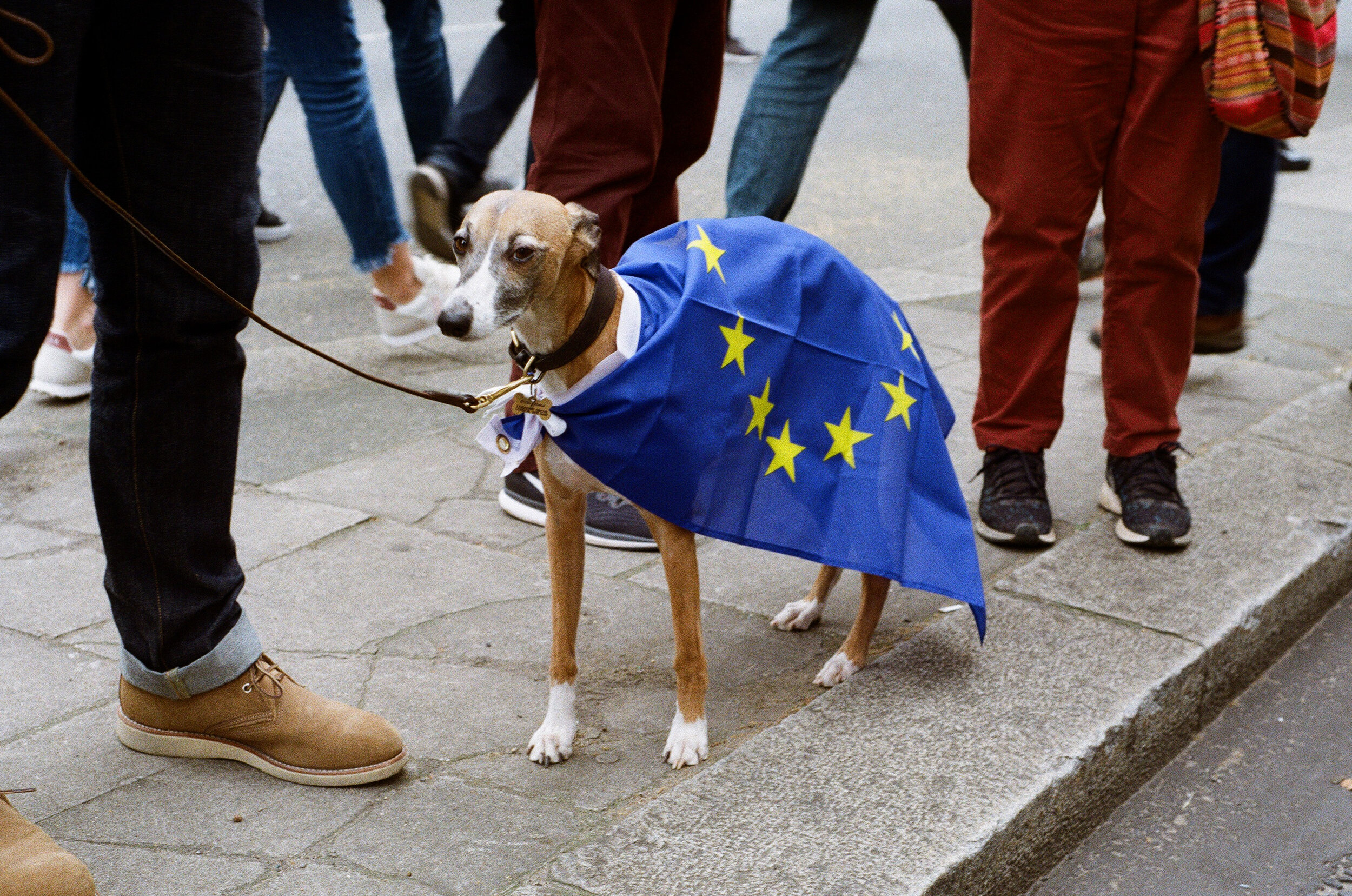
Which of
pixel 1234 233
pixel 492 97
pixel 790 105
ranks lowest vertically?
pixel 1234 233

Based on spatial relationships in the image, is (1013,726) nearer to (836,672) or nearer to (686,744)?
(836,672)

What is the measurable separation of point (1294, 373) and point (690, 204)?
2.89m

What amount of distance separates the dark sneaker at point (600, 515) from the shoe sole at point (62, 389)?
4.88 feet

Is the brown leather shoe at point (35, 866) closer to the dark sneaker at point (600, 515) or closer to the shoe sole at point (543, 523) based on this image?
the shoe sole at point (543, 523)

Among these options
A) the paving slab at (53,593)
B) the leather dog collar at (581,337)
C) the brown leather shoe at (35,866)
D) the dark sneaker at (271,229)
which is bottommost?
the dark sneaker at (271,229)

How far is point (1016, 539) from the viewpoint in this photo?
3041mm

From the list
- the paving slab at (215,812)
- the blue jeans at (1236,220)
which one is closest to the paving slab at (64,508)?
the paving slab at (215,812)

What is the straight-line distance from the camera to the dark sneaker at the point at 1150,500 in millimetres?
2959

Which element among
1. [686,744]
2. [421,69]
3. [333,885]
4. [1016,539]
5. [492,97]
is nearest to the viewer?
[333,885]

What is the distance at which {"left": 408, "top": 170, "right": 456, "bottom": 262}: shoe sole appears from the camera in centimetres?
409

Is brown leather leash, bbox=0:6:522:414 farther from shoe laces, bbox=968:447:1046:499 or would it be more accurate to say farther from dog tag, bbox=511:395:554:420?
shoe laces, bbox=968:447:1046:499

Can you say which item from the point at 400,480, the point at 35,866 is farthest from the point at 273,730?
the point at 400,480

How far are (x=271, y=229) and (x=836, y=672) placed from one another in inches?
165

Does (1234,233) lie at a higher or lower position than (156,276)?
lower
